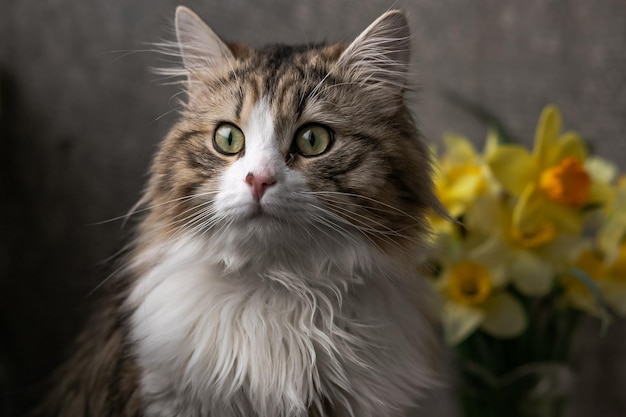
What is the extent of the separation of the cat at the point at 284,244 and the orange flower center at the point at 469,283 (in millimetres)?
270

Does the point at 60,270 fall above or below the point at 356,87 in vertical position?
below

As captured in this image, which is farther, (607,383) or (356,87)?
(607,383)

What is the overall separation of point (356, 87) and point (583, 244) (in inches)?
24.7

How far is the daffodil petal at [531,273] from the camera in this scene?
1288mm

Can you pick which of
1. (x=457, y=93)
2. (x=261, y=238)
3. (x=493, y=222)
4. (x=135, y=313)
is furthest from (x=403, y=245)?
(x=457, y=93)

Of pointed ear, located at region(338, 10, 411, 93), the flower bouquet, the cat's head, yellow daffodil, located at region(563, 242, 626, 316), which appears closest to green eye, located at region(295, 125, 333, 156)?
the cat's head

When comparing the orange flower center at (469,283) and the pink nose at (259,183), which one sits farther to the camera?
the orange flower center at (469,283)

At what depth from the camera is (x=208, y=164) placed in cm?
100

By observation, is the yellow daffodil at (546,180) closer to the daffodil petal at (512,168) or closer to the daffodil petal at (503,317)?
the daffodil petal at (512,168)

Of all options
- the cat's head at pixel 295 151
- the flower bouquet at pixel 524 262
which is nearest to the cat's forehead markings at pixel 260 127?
the cat's head at pixel 295 151

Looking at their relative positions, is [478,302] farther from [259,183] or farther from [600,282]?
[259,183]

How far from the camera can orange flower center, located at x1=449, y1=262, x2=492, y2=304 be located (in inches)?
51.7

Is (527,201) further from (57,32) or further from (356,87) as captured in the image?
(57,32)

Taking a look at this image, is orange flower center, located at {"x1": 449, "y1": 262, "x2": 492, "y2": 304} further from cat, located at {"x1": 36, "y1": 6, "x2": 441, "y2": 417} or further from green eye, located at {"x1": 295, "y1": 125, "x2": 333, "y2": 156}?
green eye, located at {"x1": 295, "y1": 125, "x2": 333, "y2": 156}
